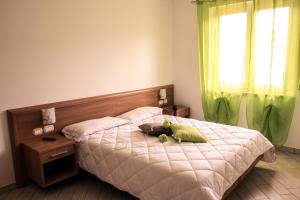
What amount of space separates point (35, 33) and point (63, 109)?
2.95ft

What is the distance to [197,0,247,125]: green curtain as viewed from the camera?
371cm

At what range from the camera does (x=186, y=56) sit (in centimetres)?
425

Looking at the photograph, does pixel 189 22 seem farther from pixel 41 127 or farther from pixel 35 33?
pixel 41 127

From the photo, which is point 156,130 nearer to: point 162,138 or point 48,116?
point 162,138

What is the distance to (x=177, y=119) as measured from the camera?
342cm

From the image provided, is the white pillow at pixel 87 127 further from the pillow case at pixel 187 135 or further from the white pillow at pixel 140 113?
the pillow case at pixel 187 135

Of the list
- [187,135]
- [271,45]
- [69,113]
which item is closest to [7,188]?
[69,113]

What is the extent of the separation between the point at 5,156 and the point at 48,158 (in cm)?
51

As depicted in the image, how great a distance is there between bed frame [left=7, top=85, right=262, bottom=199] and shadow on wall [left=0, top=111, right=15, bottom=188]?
0.15ft

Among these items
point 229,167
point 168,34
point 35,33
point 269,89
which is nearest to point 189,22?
point 168,34

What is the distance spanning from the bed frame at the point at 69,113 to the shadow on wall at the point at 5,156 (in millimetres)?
45

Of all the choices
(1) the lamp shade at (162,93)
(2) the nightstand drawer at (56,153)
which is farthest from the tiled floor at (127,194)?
(1) the lamp shade at (162,93)

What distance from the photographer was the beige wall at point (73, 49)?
2471mm

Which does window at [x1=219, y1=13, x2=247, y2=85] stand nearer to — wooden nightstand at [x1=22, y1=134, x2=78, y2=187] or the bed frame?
the bed frame
